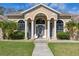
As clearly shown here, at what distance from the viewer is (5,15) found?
30.5 metres

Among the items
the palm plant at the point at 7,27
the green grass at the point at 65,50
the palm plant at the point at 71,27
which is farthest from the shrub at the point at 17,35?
the green grass at the point at 65,50

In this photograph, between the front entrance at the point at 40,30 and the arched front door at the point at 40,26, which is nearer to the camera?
the arched front door at the point at 40,26

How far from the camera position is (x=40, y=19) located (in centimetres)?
3141

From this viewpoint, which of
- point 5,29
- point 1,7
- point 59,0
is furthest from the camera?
point 1,7

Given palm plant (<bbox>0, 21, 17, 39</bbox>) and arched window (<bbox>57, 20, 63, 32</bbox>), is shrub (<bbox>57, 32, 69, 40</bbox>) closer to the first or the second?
arched window (<bbox>57, 20, 63, 32</bbox>)

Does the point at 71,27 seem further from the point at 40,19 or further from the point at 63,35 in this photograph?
the point at 40,19

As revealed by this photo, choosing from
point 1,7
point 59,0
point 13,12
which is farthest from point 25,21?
point 59,0

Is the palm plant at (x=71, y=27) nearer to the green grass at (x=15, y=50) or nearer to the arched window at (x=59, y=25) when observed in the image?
the arched window at (x=59, y=25)

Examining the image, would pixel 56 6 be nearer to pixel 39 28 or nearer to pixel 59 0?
pixel 39 28

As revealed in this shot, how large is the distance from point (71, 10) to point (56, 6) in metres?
2.03

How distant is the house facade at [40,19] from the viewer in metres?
30.2

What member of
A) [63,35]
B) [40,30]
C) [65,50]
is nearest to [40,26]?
[40,30]

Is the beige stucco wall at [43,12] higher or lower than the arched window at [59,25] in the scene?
higher

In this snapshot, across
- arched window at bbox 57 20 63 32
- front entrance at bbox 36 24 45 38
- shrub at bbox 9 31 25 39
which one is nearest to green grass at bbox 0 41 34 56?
shrub at bbox 9 31 25 39
